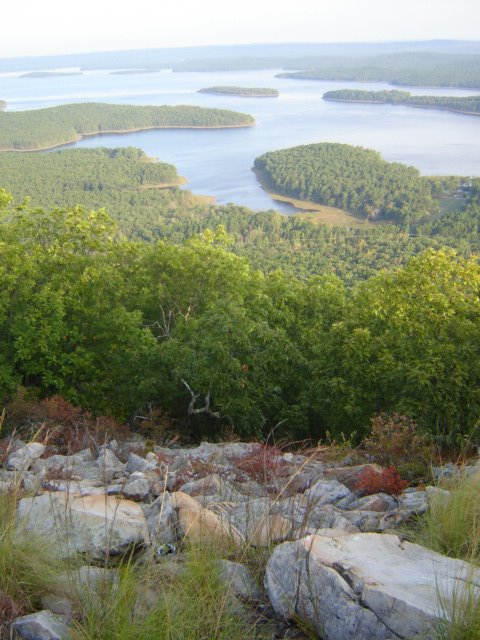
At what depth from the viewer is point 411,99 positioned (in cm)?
16700

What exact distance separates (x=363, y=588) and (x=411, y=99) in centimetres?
18066

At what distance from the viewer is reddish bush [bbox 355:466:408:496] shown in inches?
218

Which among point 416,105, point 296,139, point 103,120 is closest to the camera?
point 296,139

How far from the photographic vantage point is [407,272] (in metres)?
12.0

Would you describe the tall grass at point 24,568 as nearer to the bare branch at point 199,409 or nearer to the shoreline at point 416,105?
the bare branch at point 199,409

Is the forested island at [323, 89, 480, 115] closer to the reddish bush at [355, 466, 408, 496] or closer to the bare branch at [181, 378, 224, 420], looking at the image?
the bare branch at [181, 378, 224, 420]

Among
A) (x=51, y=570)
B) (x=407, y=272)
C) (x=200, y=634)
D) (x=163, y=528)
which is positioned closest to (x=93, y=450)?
(x=163, y=528)

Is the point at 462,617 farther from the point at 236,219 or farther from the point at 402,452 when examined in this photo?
the point at 236,219

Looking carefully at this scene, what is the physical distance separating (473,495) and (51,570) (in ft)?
7.88

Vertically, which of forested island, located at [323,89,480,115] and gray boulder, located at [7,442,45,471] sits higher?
forested island, located at [323,89,480,115]

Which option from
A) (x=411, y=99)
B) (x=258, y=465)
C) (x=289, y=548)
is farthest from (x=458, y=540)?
(x=411, y=99)

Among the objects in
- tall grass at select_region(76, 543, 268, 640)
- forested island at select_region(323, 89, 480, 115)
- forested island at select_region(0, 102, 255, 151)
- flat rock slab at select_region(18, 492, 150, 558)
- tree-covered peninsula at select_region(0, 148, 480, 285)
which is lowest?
tree-covered peninsula at select_region(0, 148, 480, 285)

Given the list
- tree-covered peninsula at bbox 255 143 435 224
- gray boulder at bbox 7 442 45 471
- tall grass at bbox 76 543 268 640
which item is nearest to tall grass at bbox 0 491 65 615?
tall grass at bbox 76 543 268 640

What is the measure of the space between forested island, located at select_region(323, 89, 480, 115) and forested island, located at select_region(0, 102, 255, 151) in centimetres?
4655
